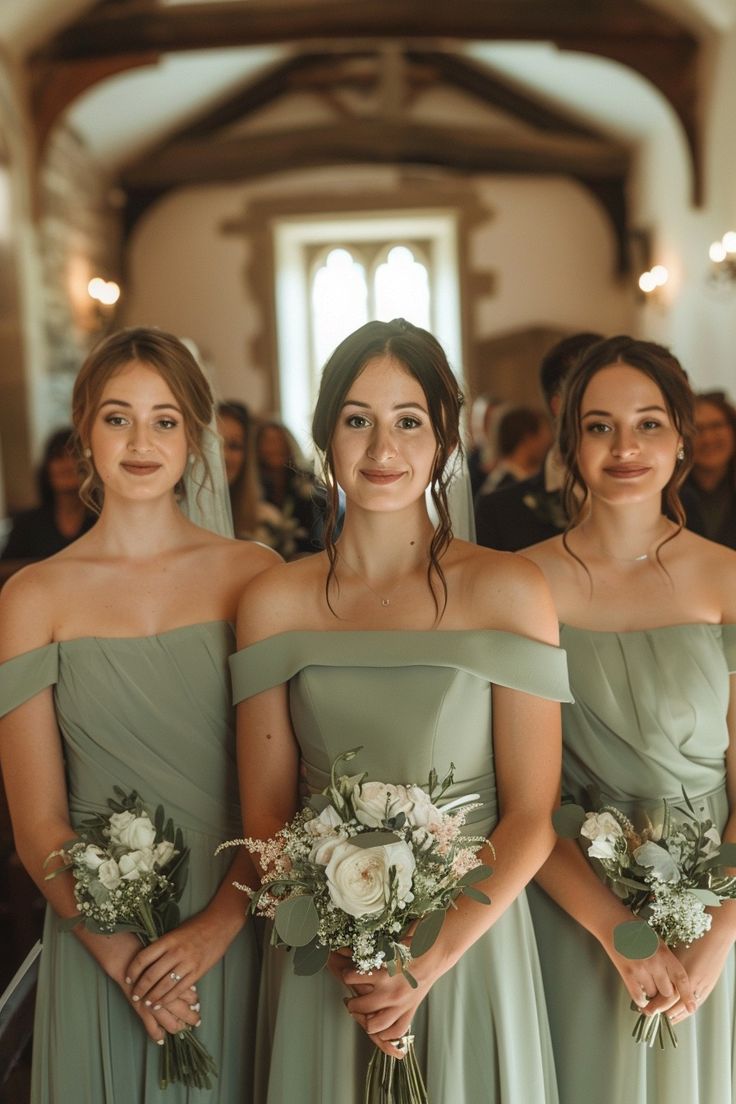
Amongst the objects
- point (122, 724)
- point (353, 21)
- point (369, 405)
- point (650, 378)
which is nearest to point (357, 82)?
point (353, 21)

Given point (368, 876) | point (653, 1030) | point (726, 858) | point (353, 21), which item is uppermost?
point (353, 21)

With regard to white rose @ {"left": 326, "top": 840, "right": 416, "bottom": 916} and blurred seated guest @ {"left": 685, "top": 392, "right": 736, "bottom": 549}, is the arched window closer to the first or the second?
blurred seated guest @ {"left": 685, "top": 392, "right": 736, "bottom": 549}

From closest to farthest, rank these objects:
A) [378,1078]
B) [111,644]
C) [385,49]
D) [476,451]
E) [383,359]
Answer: [378,1078] < [383,359] < [111,644] < [476,451] < [385,49]

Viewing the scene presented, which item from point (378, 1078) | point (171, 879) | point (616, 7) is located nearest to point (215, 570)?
point (171, 879)

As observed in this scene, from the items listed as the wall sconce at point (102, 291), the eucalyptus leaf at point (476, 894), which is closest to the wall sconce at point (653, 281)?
the wall sconce at point (102, 291)

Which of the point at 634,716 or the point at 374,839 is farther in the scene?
the point at 634,716

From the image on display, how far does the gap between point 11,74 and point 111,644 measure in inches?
311

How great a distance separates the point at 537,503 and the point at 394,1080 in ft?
6.22

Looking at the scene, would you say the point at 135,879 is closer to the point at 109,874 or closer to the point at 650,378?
the point at 109,874

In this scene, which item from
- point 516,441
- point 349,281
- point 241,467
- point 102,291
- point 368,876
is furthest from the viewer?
point 349,281

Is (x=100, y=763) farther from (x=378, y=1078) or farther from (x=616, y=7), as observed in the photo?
(x=616, y=7)

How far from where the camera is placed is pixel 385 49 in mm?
11188

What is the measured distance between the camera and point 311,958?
5.24 feet

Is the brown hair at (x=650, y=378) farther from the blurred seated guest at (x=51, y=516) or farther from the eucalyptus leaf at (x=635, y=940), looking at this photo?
the blurred seated guest at (x=51, y=516)
